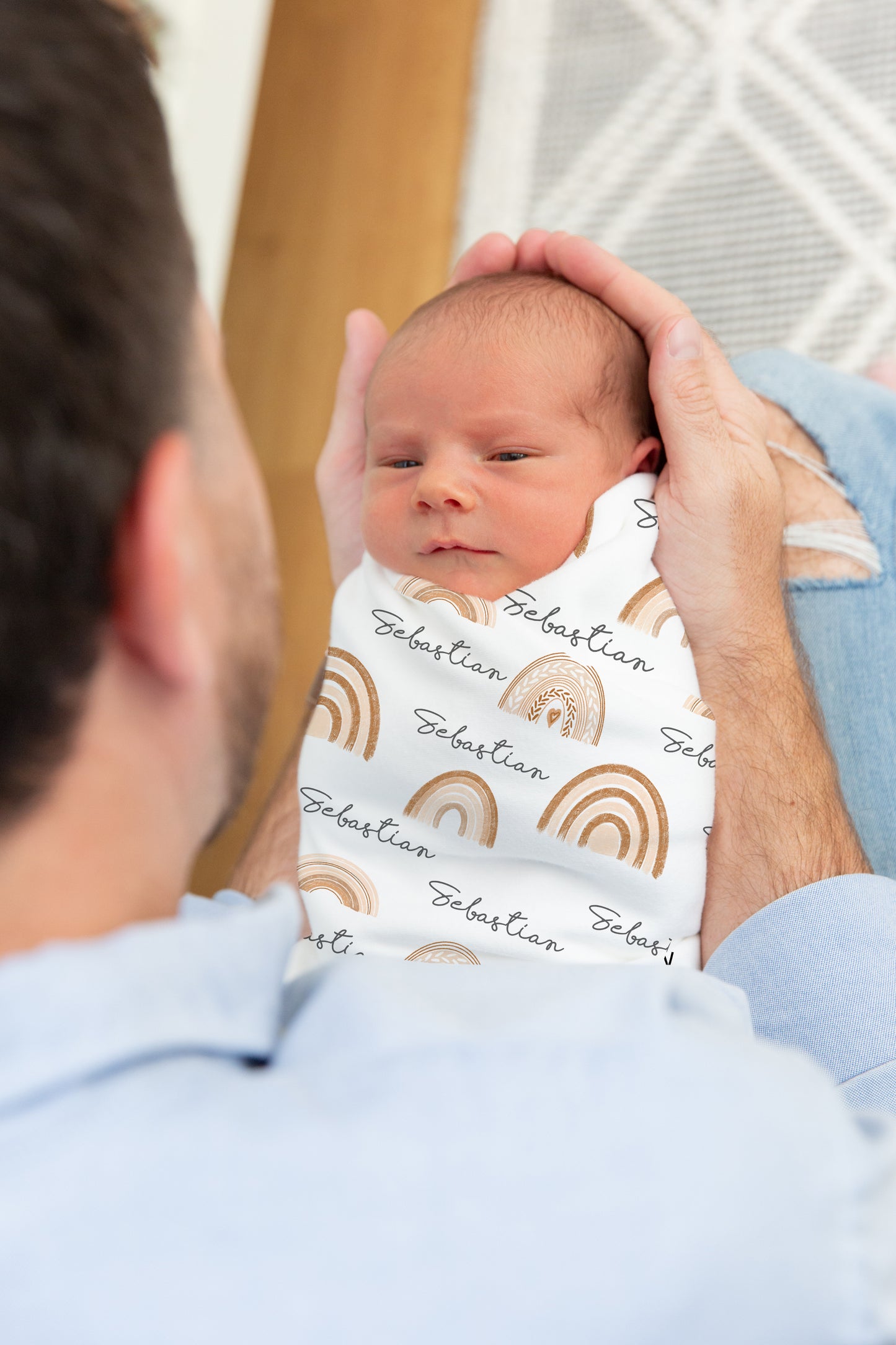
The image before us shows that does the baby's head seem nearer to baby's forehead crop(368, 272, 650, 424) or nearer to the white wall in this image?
baby's forehead crop(368, 272, 650, 424)

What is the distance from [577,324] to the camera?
3.33 ft

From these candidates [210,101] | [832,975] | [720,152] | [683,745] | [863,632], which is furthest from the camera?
[720,152]

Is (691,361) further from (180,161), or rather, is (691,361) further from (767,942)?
(180,161)

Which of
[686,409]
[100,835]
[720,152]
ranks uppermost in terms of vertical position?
[720,152]

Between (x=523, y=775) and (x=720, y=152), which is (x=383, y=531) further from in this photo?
(x=720, y=152)

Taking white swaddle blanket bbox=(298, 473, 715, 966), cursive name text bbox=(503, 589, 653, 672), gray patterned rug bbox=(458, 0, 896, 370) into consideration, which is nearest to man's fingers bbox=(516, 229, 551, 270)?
white swaddle blanket bbox=(298, 473, 715, 966)

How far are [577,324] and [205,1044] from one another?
30.4 inches

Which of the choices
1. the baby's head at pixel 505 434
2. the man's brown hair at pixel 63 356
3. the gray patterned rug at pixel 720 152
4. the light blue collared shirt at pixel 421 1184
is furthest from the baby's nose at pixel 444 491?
the gray patterned rug at pixel 720 152

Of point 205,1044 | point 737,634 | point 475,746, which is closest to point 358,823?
point 475,746

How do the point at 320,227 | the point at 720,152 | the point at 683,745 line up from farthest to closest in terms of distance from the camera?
1. the point at 320,227
2. the point at 720,152
3. the point at 683,745

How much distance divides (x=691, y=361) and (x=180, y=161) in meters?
0.93

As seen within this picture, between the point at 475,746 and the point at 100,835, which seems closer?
the point at 100,835

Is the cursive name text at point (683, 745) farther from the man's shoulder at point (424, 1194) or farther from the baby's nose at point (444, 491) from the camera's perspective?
the man's shoulder at point (424, 1194)

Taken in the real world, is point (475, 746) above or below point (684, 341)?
below
